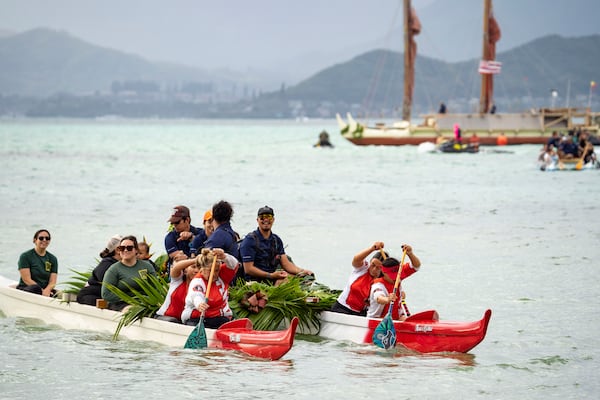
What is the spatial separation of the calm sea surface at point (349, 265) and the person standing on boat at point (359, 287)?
45 cm

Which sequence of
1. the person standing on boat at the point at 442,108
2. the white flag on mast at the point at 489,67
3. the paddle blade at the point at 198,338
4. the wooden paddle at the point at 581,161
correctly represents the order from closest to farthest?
the paddle blade at the point at 198,338 < the wooden paddle at the point at 581,161 < the white flag on mast at the point at 489,67 < the person standing on boat at the point at 442,108

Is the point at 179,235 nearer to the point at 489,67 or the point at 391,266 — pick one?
the point at 391,266

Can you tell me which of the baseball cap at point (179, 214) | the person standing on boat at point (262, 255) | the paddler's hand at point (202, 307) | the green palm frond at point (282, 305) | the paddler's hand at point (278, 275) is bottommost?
the green palm frond at point (282, 305)

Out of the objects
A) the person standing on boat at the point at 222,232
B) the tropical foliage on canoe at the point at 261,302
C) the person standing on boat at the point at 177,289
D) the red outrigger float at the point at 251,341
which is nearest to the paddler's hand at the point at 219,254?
the person standing on boat at the point at 177,289

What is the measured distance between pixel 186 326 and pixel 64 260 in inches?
418

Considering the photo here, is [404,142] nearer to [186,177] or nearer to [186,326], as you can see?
[186,177]

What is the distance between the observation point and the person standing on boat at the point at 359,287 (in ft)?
43.4

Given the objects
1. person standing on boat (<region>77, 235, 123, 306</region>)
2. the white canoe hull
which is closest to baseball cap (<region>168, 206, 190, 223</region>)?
person standing on boat (<region>77, 235, 123, 306</region>)

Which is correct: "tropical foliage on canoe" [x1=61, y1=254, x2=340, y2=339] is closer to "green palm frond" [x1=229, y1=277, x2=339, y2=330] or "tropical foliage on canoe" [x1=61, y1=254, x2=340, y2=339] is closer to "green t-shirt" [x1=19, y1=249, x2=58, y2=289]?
"green palm frond" [x1=229, y1=277, x2=339, y2=330]

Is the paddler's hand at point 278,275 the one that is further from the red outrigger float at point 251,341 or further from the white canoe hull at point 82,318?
the white canoe hull at point 82,318

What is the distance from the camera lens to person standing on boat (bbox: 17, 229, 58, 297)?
1503 cm

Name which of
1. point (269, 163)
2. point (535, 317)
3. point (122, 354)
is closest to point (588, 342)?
point (535, 317)

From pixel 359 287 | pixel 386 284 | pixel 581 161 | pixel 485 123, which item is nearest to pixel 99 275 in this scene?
pixel 359 287

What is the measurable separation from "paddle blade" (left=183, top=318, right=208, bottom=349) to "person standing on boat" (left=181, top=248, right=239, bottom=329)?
184mm
